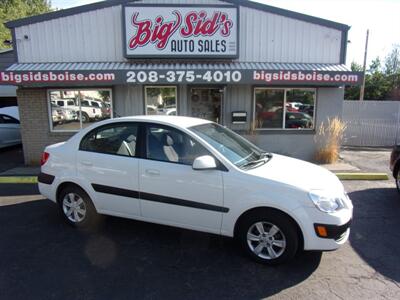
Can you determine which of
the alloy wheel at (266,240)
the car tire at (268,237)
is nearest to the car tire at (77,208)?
the car tire at (268,237)

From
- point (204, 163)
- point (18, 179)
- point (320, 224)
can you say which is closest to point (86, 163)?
point (204, 163)

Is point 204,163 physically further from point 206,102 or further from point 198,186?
point 206,102

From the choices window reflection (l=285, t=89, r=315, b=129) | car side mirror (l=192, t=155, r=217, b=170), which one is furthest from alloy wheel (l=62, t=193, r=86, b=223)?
window reflection (l=285, t=89, r=315, b=129)

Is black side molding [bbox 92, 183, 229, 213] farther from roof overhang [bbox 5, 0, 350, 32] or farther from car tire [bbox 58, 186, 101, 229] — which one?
roof overhang [bbox 5, 0, 350, 32]

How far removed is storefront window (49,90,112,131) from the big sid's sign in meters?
1.68

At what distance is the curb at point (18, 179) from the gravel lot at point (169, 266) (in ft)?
→ 8.87

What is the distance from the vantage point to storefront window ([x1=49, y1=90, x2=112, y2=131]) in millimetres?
9469

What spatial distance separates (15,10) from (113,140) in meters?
37.6

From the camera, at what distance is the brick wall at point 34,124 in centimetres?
923

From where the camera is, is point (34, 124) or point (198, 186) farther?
point (34, 124)

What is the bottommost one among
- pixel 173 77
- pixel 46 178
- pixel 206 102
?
pixel 46 178

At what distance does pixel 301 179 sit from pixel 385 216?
257cm

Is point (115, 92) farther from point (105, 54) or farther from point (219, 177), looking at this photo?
point (219, 177)

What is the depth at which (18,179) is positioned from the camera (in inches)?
292
